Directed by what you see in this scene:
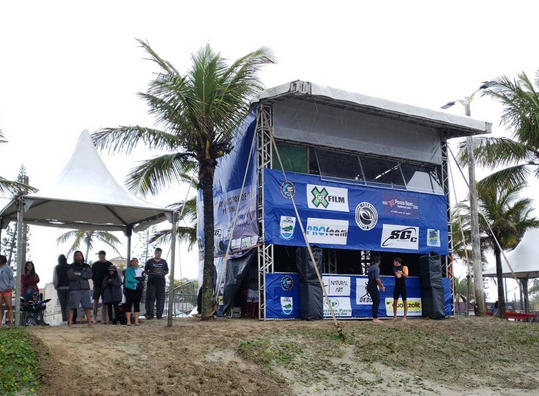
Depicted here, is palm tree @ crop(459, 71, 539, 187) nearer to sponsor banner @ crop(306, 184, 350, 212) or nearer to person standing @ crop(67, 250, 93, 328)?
sponsor banner @ crop(306, 184, 350, 212)

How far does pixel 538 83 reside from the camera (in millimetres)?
21141

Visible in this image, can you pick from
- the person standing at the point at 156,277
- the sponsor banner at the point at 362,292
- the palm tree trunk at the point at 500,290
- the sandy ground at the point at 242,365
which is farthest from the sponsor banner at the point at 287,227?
the palm tree trunk at the point at 500,290

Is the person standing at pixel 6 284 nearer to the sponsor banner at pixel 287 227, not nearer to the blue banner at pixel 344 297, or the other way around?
the blue banner at pixel 344 297

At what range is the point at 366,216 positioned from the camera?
60.0 ft

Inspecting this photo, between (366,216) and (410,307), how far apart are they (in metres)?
3.27

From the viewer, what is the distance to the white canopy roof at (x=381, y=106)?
627 inches

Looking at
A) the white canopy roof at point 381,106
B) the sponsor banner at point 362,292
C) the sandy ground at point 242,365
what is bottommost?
the sandy ground at point 242,365

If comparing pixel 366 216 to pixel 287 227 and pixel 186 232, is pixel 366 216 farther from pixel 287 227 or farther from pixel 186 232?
pixel 186 232

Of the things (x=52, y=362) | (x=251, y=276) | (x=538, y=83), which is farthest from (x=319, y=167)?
(x=52, y=362)

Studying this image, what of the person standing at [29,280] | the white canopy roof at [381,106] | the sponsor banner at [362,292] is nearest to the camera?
the person standing at [29,280]

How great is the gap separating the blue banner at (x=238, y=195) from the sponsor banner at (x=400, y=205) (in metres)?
4.46

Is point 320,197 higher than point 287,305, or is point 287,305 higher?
point 320,197

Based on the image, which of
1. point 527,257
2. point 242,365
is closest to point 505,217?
point 527,257

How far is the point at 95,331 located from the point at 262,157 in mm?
6833
